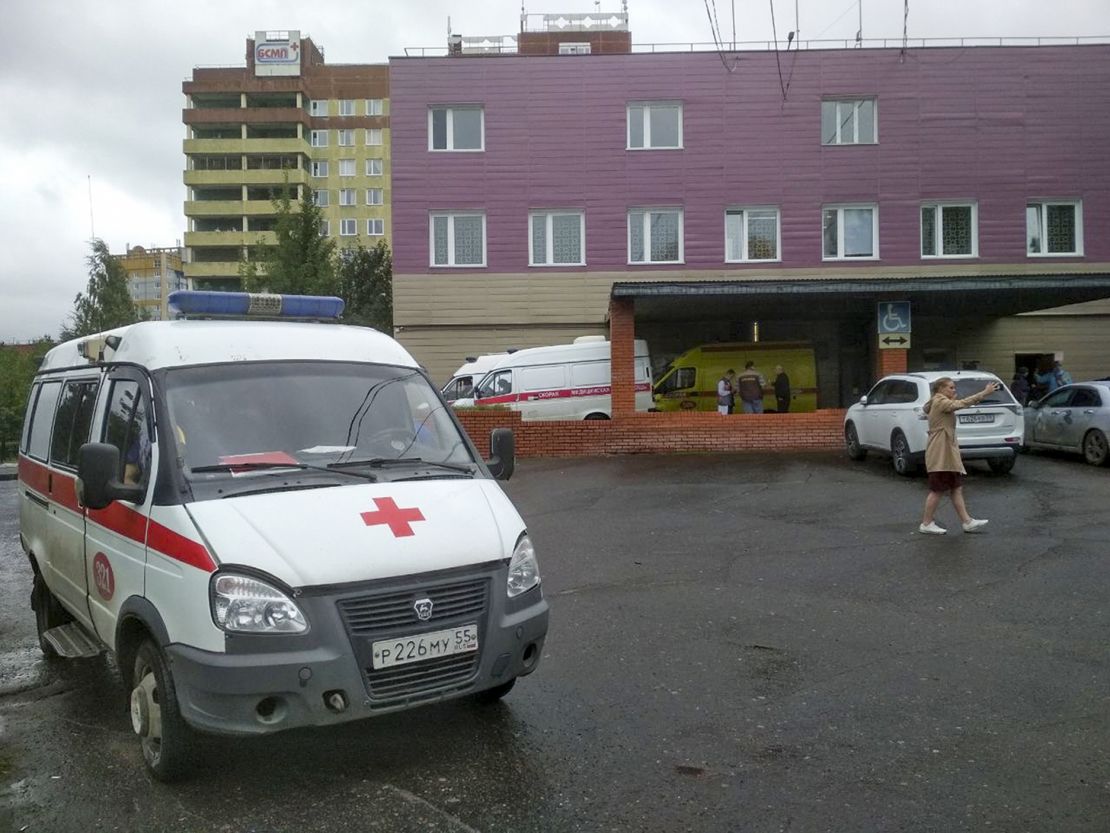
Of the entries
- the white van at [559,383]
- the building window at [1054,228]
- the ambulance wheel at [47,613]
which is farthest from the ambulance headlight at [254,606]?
the building window at [1054,228]

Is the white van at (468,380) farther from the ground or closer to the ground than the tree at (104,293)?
closer to the ground

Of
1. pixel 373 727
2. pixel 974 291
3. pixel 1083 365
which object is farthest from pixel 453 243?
pixel 373 727

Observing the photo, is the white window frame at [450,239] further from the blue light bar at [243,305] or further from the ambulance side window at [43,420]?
the blue light bar at [243,305]

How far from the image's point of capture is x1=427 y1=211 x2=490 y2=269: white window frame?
90.9 ft

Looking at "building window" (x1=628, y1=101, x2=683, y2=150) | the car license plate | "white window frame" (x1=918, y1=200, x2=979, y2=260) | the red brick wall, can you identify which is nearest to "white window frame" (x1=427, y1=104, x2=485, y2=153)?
"building window" (x1=628, y1=101, x2=683, y2=150)

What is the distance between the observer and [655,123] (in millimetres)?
27969

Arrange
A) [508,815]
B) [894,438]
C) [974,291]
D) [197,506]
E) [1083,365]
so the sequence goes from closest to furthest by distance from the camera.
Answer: [508,815] → [197,506] → [894,438] → [974,291] → [1083,365]

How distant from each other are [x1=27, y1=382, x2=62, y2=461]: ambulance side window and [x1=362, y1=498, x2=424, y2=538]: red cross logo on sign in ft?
10.5

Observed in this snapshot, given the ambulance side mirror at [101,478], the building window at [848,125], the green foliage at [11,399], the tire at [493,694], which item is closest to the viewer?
the ambulance side mirror at [101,478]

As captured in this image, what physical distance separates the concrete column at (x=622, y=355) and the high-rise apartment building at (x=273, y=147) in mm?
50704

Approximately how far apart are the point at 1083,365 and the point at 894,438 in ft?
50.4

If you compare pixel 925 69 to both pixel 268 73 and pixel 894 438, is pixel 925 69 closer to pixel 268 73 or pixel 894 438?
pixel 894 438

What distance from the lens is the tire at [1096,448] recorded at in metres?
15.7

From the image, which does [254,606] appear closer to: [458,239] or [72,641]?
[72,641]
